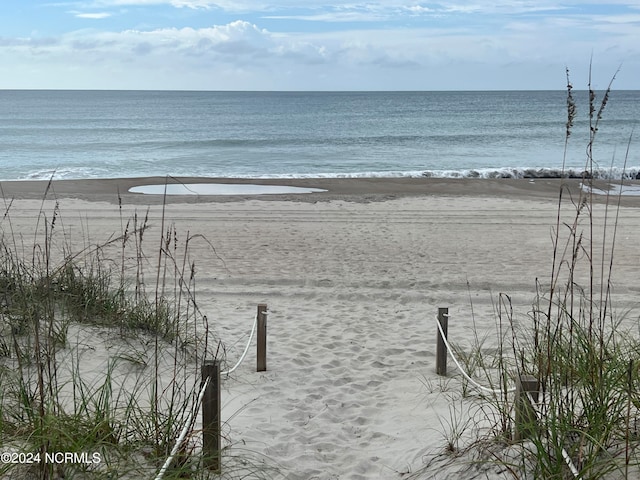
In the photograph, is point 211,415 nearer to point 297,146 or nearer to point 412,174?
point 412,174

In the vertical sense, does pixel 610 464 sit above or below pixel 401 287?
above

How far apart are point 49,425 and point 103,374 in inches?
71.4

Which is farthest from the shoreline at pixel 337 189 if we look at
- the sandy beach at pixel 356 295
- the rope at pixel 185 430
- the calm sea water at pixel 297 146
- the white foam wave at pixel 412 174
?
the rope at pixel 185 430

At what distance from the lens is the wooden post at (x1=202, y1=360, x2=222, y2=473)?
11.0ft

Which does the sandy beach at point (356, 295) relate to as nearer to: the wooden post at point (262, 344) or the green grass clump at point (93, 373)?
the wooden post at point (262, 344)

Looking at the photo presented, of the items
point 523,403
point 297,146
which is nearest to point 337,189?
point 523,403

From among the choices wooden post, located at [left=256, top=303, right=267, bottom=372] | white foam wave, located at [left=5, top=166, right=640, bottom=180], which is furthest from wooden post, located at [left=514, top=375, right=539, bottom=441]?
white foam wave, located at [left=5, top=166, right=640, bottom=180]

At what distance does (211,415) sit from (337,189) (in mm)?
16267

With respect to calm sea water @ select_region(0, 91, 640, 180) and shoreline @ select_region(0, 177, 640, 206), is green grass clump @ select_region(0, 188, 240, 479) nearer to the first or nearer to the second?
shoreline @ select_region(0, 177, 640, 206)

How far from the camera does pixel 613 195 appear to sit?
18328 mm

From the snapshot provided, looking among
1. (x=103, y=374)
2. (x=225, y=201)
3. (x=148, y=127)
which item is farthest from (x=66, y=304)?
(x=148, y=127)

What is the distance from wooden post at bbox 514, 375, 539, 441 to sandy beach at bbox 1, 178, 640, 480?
0.23m

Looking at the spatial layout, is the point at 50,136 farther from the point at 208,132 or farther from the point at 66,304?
the point at 66,304

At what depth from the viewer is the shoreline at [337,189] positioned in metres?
17.2
